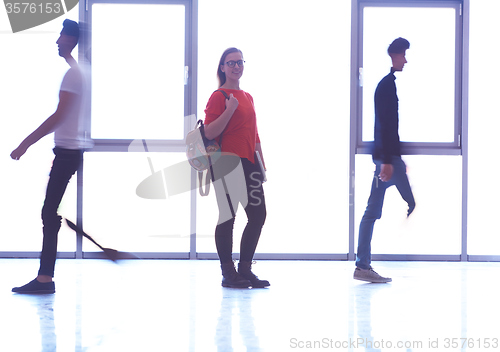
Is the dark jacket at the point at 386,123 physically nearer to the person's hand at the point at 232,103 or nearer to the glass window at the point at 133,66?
the person's hand at the point at 232,103

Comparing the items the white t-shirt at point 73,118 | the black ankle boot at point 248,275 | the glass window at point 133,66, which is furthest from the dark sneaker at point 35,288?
the glass window at point 133,66

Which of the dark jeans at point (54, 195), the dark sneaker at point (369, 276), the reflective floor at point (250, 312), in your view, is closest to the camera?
the reflective floor at point (250, 312)

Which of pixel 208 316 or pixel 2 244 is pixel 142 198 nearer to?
pixel 2 244

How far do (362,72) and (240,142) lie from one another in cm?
169

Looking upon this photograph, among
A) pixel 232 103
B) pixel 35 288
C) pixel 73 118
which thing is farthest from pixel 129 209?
pixel 232 103

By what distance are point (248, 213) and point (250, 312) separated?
2.38 ft

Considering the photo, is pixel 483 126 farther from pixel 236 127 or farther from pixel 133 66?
pixel 133 66

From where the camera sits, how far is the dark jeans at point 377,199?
10.2 feet

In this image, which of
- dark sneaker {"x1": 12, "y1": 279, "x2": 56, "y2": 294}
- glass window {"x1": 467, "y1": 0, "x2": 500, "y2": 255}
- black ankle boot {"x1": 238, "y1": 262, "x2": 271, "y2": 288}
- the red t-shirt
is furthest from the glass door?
Answer: dark sneaker {"x1": 12, "y1": 279, "x2": 56, "y2": 294}

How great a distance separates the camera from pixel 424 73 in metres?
4.19

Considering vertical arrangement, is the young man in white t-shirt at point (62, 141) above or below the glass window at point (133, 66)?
below

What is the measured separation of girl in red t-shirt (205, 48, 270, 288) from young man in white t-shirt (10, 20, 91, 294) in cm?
68

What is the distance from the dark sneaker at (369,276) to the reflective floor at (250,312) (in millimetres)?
51

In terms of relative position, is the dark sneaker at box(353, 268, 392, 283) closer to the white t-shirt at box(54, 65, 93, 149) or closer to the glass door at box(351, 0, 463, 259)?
the glass door at box(351, 0, 463, 259)
